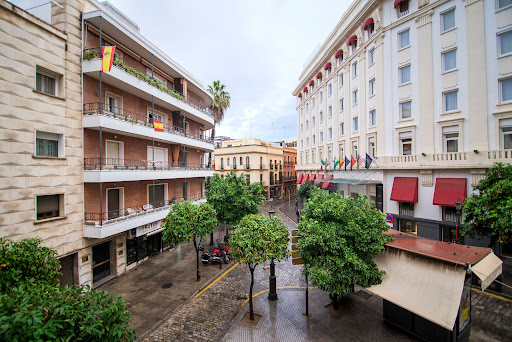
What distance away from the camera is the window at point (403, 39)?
19.6 meters

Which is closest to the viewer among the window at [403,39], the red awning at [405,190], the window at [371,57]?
the red awning at [405,190]

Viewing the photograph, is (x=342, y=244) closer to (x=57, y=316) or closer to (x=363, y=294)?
(x=363, y=294)

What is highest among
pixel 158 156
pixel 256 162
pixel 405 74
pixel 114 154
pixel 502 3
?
pixel 502 3

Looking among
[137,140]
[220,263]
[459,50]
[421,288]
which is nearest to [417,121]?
[459,50]

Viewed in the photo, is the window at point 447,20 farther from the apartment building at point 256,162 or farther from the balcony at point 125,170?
the apartment building at point 256,162

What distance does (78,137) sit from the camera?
13.3 metres

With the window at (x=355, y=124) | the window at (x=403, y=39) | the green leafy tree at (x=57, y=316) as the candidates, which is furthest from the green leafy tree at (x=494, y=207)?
the green leafy tree at (x=57, y=316)

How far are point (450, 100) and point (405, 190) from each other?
7201 mm

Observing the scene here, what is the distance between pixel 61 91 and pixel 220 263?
14168 mm

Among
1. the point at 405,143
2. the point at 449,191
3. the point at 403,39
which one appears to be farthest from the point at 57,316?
the point at 403,39

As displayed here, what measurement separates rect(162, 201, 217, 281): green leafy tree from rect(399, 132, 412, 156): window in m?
16.5

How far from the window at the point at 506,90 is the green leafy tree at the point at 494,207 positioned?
5656 mm

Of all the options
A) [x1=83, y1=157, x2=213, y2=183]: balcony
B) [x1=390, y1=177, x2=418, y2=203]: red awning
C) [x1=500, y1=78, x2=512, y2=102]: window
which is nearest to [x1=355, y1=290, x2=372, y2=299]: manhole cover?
[x1=390, y1=177, x2=418, y2=203]: red awning

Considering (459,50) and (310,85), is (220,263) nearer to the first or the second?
(459,50)
